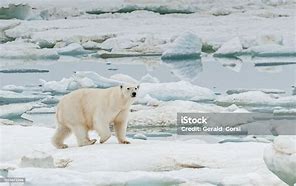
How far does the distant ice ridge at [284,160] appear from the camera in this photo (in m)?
5.69

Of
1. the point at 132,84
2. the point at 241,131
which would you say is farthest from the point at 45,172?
the point at 241,131

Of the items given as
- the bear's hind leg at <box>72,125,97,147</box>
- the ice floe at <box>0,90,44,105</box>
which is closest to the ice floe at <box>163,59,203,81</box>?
the bear's hind leg at <box>72,125,97,147</box>

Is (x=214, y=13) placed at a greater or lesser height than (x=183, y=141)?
greater

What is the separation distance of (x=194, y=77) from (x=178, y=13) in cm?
33

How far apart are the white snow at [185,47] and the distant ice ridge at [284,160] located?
63 cm

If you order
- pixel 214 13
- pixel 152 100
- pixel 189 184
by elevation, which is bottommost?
pixel 189 184

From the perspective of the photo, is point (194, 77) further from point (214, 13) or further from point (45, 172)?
point (45, 172)

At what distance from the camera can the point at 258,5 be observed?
19.5 ft

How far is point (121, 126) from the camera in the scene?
19.5 ft

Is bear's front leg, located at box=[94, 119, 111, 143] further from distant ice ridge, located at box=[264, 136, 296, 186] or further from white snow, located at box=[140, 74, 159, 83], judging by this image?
distant ice ridge, located at box=[264, 136, 296, 186]

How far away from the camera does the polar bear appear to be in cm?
590

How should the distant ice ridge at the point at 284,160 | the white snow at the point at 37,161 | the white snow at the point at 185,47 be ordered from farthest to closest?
the white snow at the point at 185,47, the white snow at the point at 37,161, the distant ice ridge at the point at 284,160

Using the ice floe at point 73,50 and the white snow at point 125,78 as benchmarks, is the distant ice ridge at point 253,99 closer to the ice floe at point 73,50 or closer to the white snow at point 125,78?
the white snow at point 125,78

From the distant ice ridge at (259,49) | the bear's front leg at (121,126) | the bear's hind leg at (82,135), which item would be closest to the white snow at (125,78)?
the bear's front leg at (121,126)
